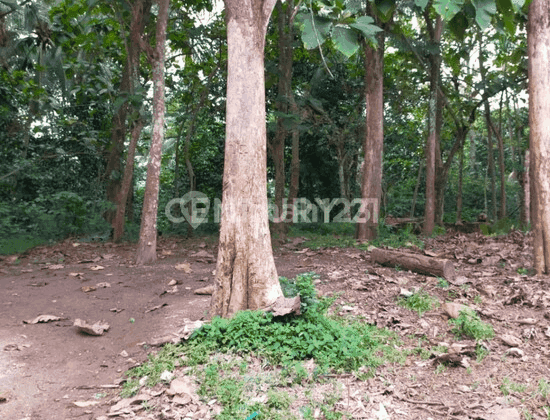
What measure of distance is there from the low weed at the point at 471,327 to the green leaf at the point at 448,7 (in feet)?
10.3

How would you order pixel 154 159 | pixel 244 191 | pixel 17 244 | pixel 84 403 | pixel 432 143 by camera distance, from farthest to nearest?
pixel 432 143 < pixel 17 244 < pixel 154 159 < pixel 244 191 < pixel 84 403

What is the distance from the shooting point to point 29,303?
19.2ft

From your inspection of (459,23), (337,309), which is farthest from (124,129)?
(459,23)

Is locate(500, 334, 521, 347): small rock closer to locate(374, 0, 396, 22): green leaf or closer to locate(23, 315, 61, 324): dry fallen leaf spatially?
locate(374, 0, 396, 22): green leaf

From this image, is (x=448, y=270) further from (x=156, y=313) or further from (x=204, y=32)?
(x=204, y=32)

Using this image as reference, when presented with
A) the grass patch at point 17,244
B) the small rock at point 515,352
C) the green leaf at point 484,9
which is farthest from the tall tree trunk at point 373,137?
the grass patch at point 17,244

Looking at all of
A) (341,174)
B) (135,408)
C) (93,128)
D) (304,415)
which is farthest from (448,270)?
(93,128)

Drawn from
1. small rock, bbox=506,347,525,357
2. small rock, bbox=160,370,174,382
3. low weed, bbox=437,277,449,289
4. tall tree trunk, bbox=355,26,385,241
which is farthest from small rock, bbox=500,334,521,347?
tall tree trunk, bbox=355,26,385,241

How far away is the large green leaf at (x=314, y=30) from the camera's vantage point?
4746 millimetres

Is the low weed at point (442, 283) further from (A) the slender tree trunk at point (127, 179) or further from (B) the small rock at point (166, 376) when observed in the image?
(A) the slender tree trunk at point (127, 179)

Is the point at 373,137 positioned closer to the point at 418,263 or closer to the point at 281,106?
the point at 281,106

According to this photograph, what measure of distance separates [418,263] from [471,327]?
204cm

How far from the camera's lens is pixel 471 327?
4.45 metres

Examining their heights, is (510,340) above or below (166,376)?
above
